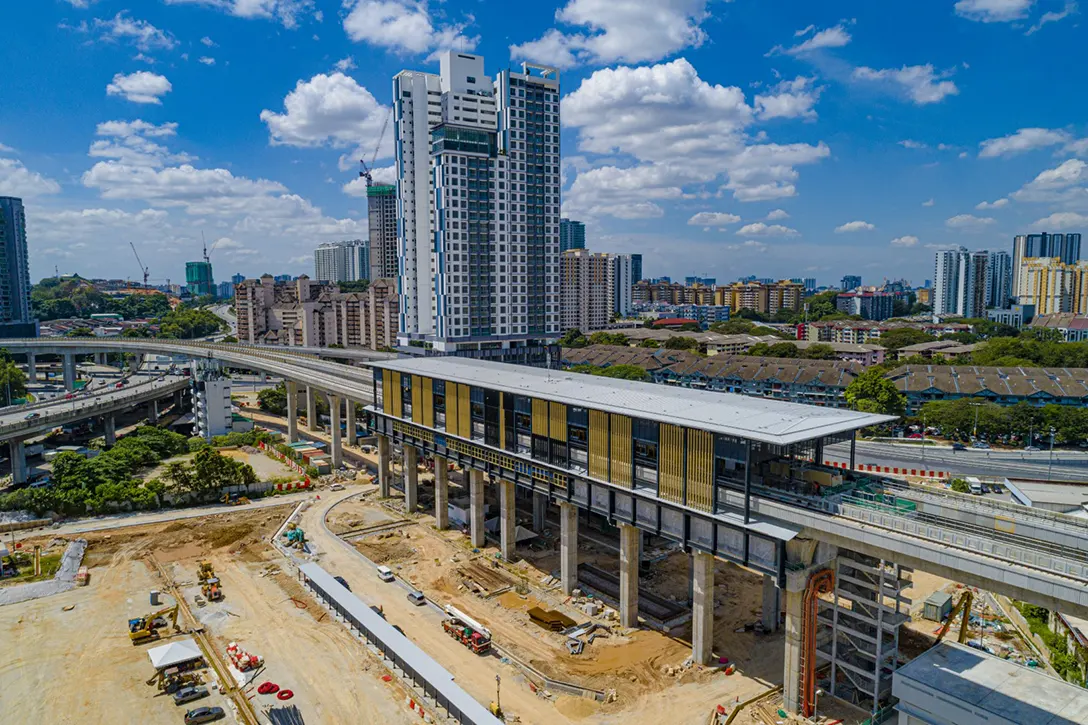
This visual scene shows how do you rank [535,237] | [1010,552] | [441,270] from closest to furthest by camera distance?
[1010,552], [441,270], [535,237]

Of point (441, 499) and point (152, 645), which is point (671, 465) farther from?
point (152, 645)

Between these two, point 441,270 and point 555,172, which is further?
point 555,172

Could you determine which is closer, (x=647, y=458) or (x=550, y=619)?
(x=647, y=458)

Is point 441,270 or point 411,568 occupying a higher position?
point 441,270

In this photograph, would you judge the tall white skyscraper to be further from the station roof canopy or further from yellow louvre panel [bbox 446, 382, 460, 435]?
yellow louvre panel [bbox 446, 382, 460, 435]

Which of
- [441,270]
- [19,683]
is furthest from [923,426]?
[19,683]

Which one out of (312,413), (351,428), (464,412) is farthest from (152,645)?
(312,413)

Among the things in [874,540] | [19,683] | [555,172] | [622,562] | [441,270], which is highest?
[555,172]

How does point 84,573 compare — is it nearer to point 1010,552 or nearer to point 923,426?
point 1010,552
